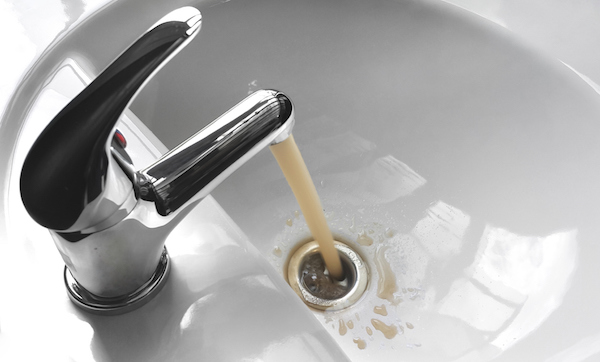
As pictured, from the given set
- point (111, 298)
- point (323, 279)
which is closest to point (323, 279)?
point (323, 279)

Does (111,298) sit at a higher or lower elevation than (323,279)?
higher

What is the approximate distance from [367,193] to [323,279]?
105 mm

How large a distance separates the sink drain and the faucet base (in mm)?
198

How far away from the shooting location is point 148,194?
0.98 ft

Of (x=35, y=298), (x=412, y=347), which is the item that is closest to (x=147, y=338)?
(x=35, y=298)

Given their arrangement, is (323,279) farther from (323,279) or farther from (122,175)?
(122,175)

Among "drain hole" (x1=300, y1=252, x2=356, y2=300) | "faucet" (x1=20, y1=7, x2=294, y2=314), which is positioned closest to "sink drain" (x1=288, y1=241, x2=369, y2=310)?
"drain hole" (x1=300, y1=252, x2=356, y2=300)

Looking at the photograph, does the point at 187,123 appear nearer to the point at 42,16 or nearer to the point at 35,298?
the point at 42,16

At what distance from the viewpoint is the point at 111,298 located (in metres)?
0.34

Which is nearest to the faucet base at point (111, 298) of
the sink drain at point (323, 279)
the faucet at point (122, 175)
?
the faucet at point (122, 175)

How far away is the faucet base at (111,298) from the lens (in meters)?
0.34

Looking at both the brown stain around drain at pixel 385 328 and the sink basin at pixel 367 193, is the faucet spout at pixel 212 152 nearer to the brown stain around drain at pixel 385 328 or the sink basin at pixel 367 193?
the sink basin at pixel 367 193

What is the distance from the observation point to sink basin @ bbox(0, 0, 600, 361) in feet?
1.14

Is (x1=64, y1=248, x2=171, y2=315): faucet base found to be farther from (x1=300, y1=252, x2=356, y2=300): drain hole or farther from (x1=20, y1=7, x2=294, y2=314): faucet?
(x1=300, y1=252, x2=356, y2=300): drain hole
